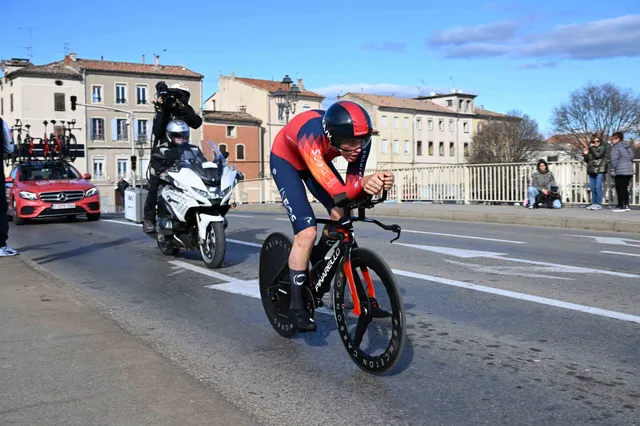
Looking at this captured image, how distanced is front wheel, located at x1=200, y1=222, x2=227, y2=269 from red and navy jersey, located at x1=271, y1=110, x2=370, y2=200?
3567 mm

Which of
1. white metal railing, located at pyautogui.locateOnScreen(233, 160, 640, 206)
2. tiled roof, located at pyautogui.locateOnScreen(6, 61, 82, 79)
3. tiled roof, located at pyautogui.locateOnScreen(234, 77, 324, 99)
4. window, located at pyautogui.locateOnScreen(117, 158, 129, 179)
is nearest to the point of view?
white metal railing, located at pyautogui.locateOnScreen(233, 160, 640, 206)

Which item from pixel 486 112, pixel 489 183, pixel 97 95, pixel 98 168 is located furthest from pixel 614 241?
pixel 486 112

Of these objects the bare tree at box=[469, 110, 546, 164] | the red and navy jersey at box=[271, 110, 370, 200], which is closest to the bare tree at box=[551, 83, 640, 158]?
the bare tree at box=[469, 110, 546, 164]

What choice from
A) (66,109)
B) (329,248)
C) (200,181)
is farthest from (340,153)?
(66,109)

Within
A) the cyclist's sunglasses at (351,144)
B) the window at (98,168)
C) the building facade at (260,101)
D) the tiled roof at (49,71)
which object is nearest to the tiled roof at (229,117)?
the building facade at (260,101)

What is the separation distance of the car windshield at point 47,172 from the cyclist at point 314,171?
14.8 m

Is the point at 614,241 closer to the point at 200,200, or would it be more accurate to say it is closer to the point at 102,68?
the point at 200,200

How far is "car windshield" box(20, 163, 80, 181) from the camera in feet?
58.9

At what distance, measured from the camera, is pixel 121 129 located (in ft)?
249

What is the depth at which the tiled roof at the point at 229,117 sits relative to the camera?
8075 cm

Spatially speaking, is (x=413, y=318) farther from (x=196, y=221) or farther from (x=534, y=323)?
(x=196, y=221)

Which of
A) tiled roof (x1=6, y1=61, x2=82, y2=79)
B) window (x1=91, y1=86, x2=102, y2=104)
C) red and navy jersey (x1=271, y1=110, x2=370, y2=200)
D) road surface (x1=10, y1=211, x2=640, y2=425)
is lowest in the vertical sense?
road surface (x1=10, y1=211, x2=640, y2=425)

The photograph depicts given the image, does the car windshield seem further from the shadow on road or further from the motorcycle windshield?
the motorcycle windshield

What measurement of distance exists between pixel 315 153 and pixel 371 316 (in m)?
1.04
